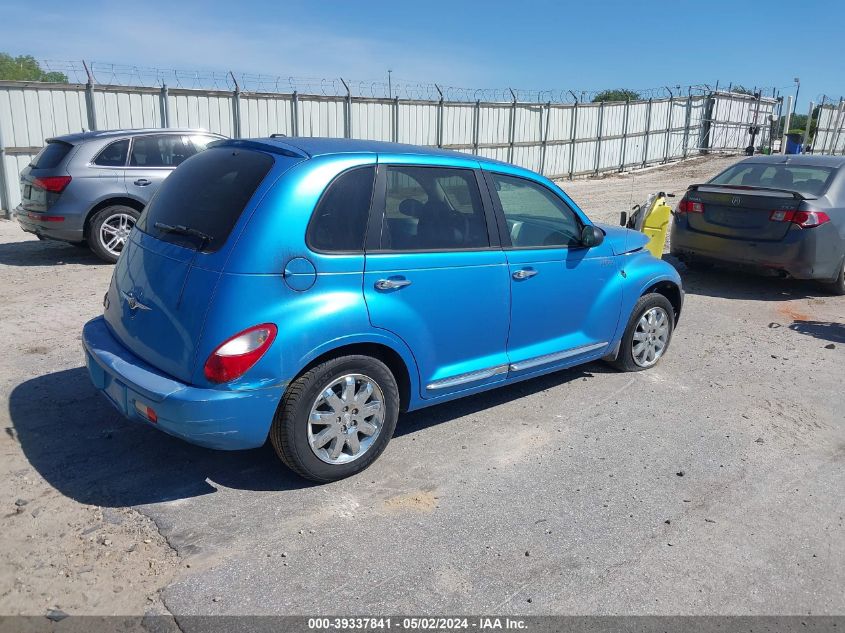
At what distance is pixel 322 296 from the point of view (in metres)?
3.78

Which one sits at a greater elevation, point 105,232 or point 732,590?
point 105,232

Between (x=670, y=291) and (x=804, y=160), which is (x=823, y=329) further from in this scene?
(x=804, y=160)

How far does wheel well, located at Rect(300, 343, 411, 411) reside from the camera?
152 inches

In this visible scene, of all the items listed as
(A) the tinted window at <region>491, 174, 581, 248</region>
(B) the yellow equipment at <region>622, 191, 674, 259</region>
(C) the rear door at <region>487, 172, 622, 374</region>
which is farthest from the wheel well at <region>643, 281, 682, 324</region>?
(B) the yellow equipment at <region>622, 191, 674, 259</region>

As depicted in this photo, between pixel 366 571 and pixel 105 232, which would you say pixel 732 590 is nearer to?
pixel 366 571

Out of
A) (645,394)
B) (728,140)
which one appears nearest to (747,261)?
(645,394)

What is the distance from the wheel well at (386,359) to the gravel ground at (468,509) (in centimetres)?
43

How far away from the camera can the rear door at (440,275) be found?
4.08m

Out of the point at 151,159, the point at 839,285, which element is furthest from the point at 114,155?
the point at 839,285

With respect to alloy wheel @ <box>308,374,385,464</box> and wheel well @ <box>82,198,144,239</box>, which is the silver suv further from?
alloy wheel @ <box>308,374,385,464</box>

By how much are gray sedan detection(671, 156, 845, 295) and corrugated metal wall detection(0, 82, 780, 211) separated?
10.0 m

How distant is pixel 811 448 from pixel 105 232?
835 cm

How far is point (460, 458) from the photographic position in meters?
4.46

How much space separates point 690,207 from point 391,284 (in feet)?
21.3
